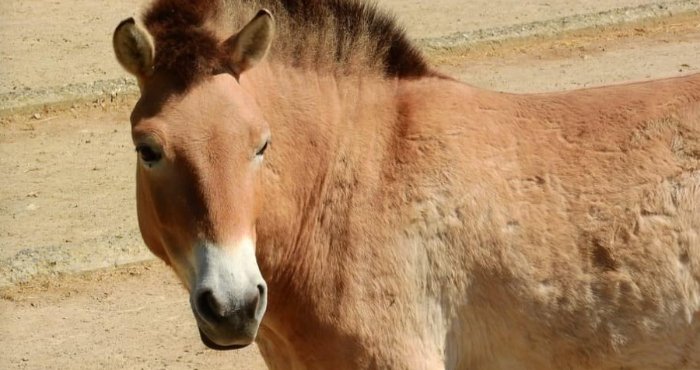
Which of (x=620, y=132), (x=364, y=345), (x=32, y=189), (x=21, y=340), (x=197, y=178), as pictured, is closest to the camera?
(x=197, y=178)

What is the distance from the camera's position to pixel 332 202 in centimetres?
489

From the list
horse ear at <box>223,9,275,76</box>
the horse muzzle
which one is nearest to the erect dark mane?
horse ear at <box>223,9,275,76</box>

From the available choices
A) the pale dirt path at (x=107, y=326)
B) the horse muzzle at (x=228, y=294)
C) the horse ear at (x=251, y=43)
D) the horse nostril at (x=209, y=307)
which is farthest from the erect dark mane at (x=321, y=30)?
the pale dirt path at (x=107, y=326)

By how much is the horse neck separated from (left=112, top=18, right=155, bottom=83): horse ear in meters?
0.44

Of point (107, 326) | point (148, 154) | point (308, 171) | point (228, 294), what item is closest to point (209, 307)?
point (228, 294)

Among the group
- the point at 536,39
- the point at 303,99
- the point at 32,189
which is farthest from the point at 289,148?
the point at 536,39

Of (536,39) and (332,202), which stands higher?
(332,202)

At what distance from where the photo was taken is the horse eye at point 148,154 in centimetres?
448

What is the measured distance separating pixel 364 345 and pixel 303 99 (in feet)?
3.67

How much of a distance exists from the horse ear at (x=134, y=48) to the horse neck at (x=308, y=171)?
0.44m

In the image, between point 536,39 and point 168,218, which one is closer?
point 168,218

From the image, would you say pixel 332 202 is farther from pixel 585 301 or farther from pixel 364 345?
pixel 585 301

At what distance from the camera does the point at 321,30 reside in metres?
5.11

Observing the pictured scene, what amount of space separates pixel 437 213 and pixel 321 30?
3.30 feet
